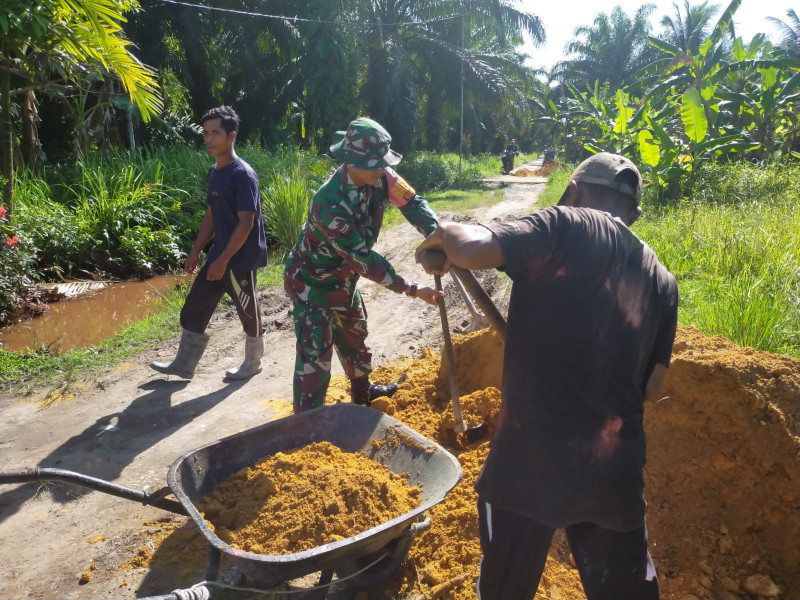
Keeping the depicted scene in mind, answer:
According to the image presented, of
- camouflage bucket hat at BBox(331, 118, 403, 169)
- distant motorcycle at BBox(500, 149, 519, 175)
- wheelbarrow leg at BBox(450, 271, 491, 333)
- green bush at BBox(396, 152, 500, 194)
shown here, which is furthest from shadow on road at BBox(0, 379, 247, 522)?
distant motorcycle at BBox(500, 149, 519, 175)

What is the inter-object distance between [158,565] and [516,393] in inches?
79.8

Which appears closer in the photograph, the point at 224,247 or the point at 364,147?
the point at 364,147

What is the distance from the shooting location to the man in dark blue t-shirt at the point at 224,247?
167 inches

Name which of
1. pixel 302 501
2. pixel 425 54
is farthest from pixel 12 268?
pixel 425 54

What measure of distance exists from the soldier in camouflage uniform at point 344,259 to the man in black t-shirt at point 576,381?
1.28 meters

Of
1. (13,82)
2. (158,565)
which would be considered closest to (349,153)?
(158,565)

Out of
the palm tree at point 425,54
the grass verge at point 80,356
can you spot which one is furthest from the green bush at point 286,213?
the palm tree at point 425,54

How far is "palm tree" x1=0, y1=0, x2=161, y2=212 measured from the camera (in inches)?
211

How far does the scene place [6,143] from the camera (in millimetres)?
6371

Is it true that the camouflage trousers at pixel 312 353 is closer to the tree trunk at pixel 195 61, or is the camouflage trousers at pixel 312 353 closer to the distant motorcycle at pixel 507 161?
the tree trunk at pixel 195 61

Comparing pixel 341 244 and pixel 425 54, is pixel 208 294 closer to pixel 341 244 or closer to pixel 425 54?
pixel 341 244

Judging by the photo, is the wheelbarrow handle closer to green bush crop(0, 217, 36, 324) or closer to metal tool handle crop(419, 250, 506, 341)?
metal tool handle crop(419, 250, 506, 341)

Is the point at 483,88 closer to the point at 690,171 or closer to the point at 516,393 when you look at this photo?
the point at 690,171

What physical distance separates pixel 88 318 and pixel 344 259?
464cm
